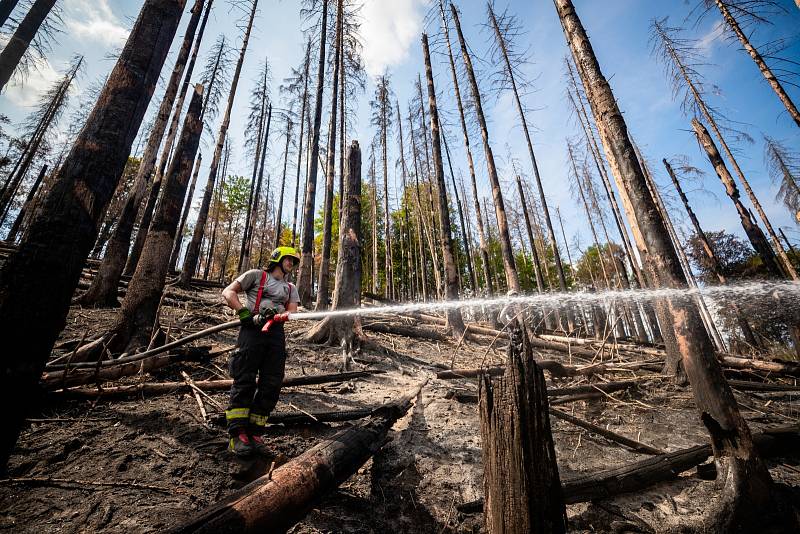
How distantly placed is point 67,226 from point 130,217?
7.37 meters

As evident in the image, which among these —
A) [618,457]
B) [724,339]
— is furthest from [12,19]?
[724,339]

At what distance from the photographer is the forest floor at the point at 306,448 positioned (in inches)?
85.2

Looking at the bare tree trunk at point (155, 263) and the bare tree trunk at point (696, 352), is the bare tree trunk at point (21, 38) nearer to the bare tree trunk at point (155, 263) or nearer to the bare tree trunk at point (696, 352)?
the bare tree trunk at point (155, 263)

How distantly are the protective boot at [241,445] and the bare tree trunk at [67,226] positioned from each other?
149 centimetres

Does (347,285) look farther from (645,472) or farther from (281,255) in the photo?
(645,472)

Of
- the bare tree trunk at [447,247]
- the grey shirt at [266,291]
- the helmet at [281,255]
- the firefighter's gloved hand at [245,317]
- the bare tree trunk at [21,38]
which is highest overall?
the bare tree trunk at [21,38]

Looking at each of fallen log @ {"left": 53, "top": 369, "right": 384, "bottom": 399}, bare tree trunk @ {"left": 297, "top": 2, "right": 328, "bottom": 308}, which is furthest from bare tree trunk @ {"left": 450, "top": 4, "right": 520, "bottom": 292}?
fallen log @ {"left": 53, "top": 369, "right": 384, "bottom": 399}

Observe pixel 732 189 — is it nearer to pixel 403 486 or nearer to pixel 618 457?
pixel 618 457

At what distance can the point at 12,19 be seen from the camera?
7891mm

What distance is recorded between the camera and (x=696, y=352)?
10.3 ft

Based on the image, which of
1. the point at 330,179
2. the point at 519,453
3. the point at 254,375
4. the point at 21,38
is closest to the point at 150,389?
the point at 254,375

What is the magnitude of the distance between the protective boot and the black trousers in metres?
0.06

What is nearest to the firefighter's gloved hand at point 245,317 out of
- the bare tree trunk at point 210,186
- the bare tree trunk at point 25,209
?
the bare tree trunk at point 210,186

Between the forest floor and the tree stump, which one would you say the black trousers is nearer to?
the forest floor
